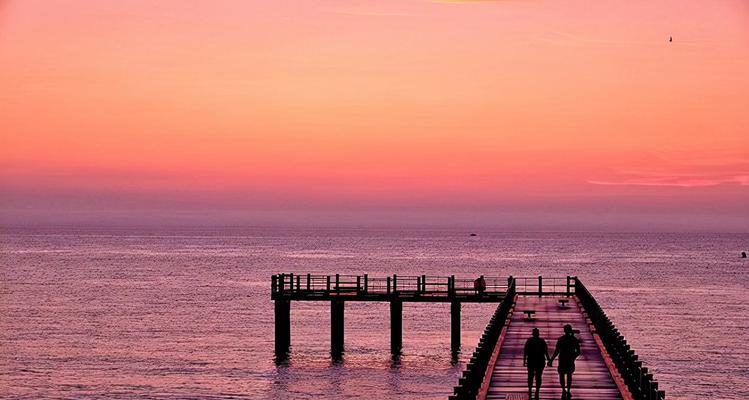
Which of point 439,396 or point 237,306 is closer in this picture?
point 439,396

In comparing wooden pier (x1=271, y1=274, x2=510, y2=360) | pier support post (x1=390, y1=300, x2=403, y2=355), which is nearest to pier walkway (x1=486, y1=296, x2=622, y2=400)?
wooden pier (x1=271, y1=274, x2=510, y2=360)

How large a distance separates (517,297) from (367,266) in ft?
416

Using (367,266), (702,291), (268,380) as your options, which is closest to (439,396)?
(268,380)

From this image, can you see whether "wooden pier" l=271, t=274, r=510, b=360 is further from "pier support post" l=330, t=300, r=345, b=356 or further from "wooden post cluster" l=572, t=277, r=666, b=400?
"wooden post cluster" l=572, t=277, r=666, b=400

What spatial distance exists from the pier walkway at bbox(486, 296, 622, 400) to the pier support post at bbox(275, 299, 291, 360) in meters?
20.6

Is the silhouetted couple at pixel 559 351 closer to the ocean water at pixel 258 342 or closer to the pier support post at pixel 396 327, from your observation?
the ocean water at pixel 258 342

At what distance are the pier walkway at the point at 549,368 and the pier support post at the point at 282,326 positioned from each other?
20.6m

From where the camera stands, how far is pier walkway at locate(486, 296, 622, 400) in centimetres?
2709

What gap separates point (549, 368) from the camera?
1224 inches

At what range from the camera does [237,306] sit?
343 ft

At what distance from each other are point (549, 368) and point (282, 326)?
1478 inches

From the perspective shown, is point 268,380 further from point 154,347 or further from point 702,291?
point 702,291

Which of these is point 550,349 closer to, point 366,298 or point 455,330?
point 366,298

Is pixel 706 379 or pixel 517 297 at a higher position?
pixel 517 297
